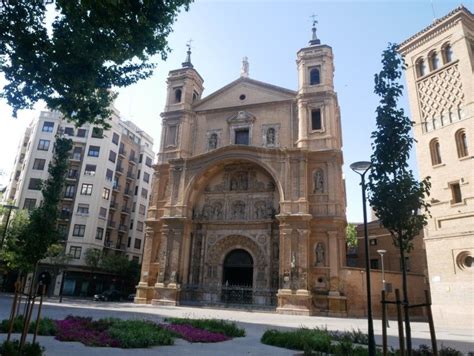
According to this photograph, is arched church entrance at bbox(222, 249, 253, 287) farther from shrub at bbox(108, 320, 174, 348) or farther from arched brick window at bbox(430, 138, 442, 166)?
shrub at bbox(108, 320, 174, 348)

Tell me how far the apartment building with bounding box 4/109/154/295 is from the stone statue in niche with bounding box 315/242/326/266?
2692 cm

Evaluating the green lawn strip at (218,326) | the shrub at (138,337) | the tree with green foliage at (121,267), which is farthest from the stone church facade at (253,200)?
the shrub at (138,337)

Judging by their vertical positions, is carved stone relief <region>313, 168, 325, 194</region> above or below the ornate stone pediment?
below

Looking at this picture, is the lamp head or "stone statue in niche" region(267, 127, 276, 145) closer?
the lamp head

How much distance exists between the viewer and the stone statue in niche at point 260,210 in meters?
28.2

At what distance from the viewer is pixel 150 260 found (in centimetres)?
2936

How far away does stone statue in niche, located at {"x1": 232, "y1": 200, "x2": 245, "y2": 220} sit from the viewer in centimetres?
2893

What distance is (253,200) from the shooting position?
29.0 metres

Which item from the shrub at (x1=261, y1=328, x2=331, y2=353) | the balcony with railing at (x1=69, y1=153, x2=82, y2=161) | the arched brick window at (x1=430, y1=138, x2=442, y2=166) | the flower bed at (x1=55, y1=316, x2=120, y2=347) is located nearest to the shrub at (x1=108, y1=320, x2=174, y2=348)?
the flower bed at (x1=55, y1=316, x2=120, y2=347)

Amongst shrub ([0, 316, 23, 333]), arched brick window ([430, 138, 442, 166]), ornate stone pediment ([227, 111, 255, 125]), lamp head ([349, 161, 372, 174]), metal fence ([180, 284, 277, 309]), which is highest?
ornate stone pediment ([227, 111, 255, 125])

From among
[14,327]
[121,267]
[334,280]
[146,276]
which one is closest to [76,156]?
[121,267]

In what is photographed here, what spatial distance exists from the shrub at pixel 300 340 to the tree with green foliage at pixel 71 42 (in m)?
8.49

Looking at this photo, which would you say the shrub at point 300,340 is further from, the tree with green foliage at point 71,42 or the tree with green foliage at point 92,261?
Answer: the tree with green foliage at point 92,261

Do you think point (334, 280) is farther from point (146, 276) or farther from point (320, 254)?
point (146, 276)
